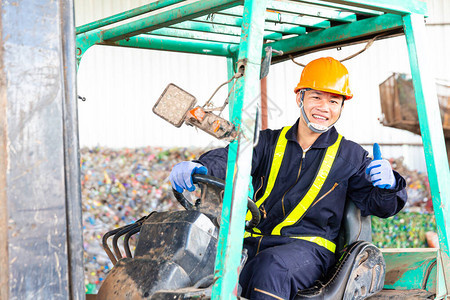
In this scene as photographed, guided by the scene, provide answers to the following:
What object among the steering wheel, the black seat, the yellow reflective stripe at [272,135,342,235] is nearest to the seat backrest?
the black seat

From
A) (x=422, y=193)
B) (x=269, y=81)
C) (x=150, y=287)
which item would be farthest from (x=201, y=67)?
(x=150, y=287)

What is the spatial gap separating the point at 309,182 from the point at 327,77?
60cm

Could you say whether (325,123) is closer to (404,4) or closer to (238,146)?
(404,4)

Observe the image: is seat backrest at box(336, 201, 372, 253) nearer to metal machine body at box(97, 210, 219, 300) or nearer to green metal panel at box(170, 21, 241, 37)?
metal machine body at box(97, 210, 219, 300)

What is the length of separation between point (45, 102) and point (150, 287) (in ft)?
2.85

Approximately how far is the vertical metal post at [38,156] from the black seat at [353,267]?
1.27 m

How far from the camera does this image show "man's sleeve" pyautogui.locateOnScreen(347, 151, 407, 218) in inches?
114

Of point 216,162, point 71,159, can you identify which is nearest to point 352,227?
point 216,162

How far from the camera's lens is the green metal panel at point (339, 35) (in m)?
3.00

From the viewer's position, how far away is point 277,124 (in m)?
11.3

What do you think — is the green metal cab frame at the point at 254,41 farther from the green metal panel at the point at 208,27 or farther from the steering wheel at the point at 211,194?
the steering wheel at the point at 211,194

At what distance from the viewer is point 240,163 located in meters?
2.08

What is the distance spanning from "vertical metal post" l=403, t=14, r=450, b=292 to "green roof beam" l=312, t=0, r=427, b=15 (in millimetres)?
35

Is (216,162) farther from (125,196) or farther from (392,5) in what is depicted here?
(125,196)
